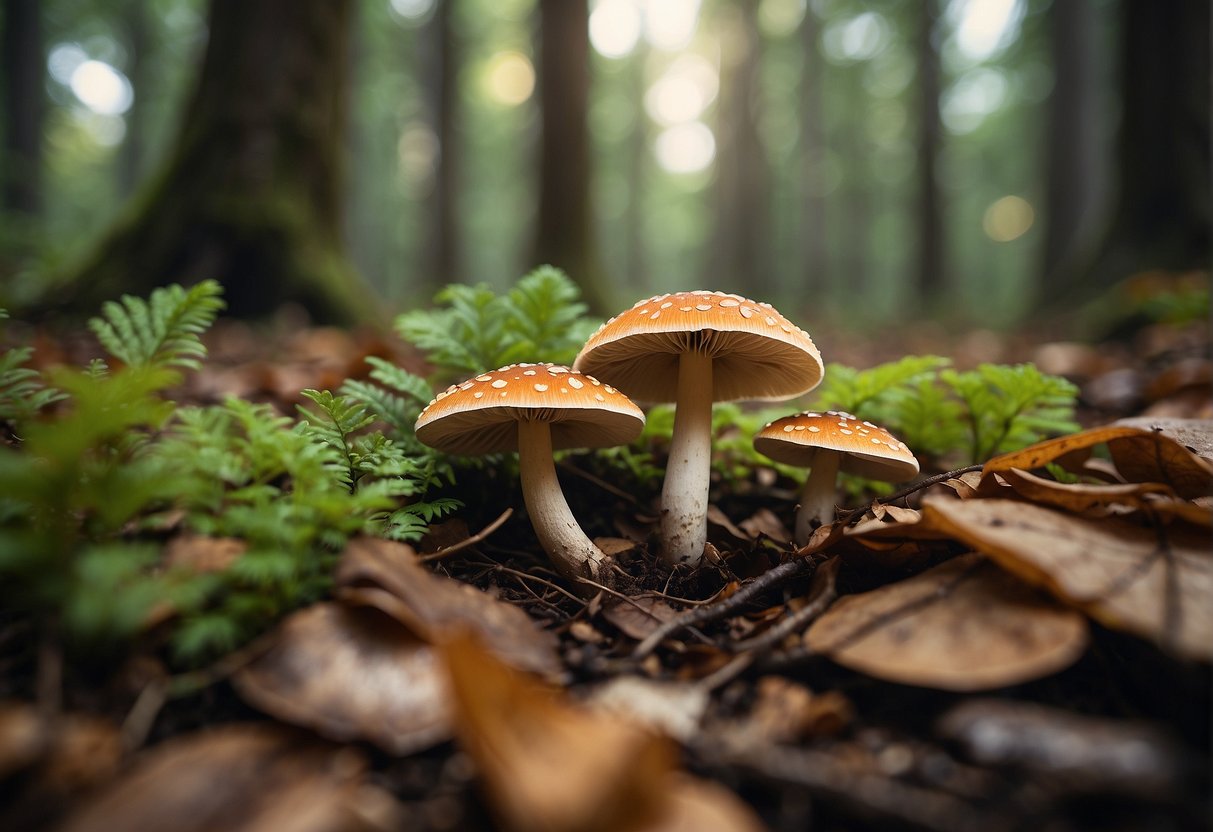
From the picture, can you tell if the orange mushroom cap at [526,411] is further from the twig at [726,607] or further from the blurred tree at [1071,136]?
the blurred tree at [1071,136]

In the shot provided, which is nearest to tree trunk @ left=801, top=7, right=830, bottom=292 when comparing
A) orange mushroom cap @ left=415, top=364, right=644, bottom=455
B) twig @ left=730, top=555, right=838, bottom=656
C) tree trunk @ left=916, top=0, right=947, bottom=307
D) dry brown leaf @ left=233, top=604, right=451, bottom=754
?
tree trunk @ left=916, top=0, right=947, bottom=307

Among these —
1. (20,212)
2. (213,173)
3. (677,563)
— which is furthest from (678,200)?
(677,563)

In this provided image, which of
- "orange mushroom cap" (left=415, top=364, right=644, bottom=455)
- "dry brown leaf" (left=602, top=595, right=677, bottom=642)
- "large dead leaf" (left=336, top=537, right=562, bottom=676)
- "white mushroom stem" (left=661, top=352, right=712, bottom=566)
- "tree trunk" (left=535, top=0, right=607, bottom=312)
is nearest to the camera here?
"large dead leaf" (left=336, top=537, right=562, bottom=676)

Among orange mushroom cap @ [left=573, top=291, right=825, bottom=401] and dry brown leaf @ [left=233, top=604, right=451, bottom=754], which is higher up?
orange mushroom cap @ [left=573, top=291, right=825, bottom=401]

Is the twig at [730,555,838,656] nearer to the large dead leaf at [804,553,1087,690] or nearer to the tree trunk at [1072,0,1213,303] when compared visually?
the large dead leaf at [804,553,1087,690]

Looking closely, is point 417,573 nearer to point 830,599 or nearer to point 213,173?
point 830,599

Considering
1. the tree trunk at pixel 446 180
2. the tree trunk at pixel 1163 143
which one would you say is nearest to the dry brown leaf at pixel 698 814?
the tree trunk at pixel 1163 143

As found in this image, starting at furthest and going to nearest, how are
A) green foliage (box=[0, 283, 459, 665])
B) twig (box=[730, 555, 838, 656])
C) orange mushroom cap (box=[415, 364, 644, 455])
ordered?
orange mushroom cap (box=[415, 364, 644, 455])
twig (box=[730, 555, 838, 656])
green foliage (box=[0, 283, 459, 665])
